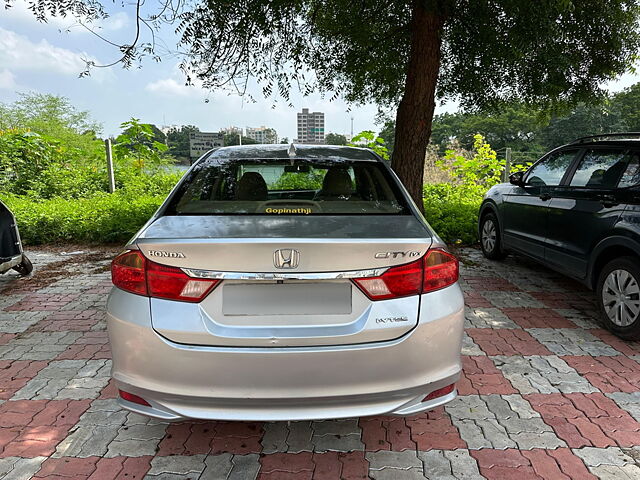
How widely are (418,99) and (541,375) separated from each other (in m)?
4.39

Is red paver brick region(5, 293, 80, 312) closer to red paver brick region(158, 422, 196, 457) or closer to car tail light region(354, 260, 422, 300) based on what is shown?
red paver brick region(158, 422, 196, 457)

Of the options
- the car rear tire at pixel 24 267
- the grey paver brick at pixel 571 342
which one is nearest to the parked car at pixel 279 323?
the grey paver brick at pixel 571 342

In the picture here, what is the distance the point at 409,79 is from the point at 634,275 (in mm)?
4058

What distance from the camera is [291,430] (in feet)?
8.35

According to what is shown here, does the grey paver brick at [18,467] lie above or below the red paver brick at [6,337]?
above

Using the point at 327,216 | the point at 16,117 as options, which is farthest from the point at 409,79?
the point at 16,117

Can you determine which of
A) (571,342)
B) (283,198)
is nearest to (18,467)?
(283,198)

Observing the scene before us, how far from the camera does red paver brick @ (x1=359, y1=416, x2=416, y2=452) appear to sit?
2.41m

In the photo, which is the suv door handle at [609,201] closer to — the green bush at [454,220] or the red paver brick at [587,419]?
the red paver brick at [587,419]

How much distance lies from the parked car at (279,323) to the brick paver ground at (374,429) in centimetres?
44

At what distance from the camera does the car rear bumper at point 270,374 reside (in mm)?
1901

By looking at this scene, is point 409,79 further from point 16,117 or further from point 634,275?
point 16,117

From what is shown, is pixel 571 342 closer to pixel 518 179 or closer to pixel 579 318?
pixel 579 318

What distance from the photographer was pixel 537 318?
173 inches
